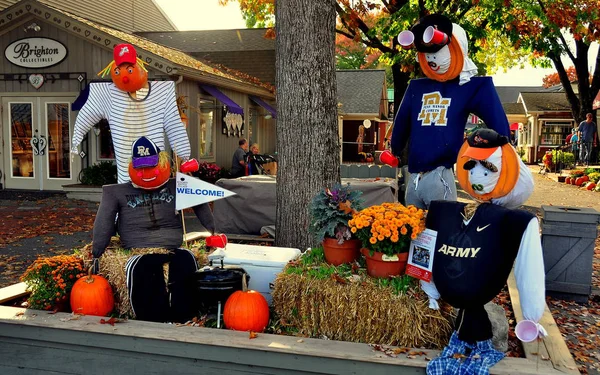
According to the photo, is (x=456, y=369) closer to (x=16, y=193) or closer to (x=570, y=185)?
(x=16, y=193)

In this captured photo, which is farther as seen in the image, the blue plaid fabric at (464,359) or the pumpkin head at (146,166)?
the pumpkin head at (146,166)

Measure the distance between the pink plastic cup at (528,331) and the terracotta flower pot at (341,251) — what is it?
1173mm

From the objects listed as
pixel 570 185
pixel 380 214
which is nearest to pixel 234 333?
pixel 380 214

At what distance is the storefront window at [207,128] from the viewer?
13809 millimetres

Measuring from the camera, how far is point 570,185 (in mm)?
16875

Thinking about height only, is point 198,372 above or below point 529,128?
below

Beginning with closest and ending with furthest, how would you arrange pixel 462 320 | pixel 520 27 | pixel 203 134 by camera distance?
pixel 462 320
pixel 520 27
pixel 203 134

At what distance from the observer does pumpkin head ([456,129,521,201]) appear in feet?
9.54

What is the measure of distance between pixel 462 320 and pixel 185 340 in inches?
61.6

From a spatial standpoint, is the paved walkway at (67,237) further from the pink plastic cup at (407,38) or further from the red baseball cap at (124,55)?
the red baseball cap at (124,55)

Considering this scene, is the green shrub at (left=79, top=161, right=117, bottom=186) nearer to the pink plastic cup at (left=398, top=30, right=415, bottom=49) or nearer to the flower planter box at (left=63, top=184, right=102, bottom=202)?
the flower planter box at (left=63, top=184, right=102, bottom=202)

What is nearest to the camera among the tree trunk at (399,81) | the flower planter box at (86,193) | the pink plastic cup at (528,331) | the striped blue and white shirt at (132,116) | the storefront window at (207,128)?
the pink plastic cup at (528,331)

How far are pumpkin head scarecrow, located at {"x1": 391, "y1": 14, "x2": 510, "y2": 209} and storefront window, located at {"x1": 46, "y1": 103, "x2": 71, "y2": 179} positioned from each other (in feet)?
37.1

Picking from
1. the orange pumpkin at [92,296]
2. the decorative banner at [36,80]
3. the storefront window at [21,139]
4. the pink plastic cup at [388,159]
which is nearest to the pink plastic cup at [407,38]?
the pink plastic cup at [388,159]
